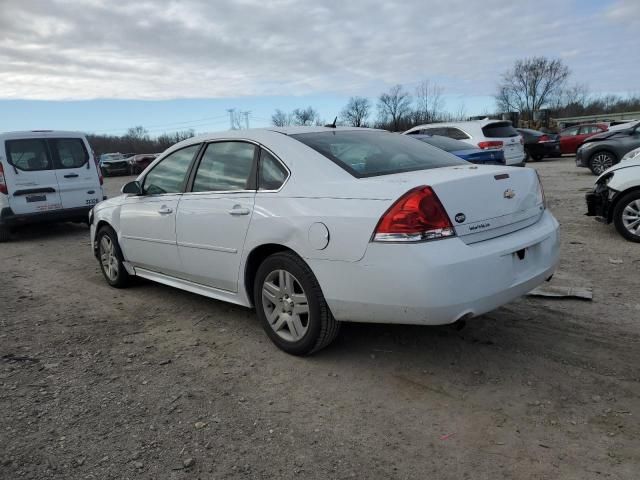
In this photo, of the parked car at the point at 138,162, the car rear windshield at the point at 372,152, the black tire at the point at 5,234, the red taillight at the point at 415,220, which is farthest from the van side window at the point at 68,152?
the parked car at the point at 138,162

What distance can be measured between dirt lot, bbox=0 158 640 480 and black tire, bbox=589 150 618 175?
10858 mm

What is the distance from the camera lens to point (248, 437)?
2.83 metres

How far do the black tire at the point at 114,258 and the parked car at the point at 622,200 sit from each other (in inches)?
232

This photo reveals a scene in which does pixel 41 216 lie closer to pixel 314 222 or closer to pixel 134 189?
pixel 134 189

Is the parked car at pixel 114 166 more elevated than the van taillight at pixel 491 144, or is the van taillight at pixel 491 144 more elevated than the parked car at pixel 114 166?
the van taillight at pixel 491 144

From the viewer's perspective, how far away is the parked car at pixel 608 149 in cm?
1432

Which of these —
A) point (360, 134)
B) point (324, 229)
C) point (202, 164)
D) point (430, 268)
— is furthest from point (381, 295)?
point (202, 164)

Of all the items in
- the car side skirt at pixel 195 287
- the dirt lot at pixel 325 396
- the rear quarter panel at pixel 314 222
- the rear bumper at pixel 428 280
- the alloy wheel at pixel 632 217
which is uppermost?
the rear quarter panel at pixel 314 222

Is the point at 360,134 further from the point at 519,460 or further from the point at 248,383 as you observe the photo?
the point at 519,460

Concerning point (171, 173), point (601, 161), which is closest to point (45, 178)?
point (171, 173)

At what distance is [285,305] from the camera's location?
12.1 ft

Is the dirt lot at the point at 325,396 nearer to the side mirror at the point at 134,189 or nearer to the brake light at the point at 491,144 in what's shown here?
the side mirror at the point at 134,189

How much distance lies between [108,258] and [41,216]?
4.31 metres

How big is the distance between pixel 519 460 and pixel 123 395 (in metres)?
2.34
